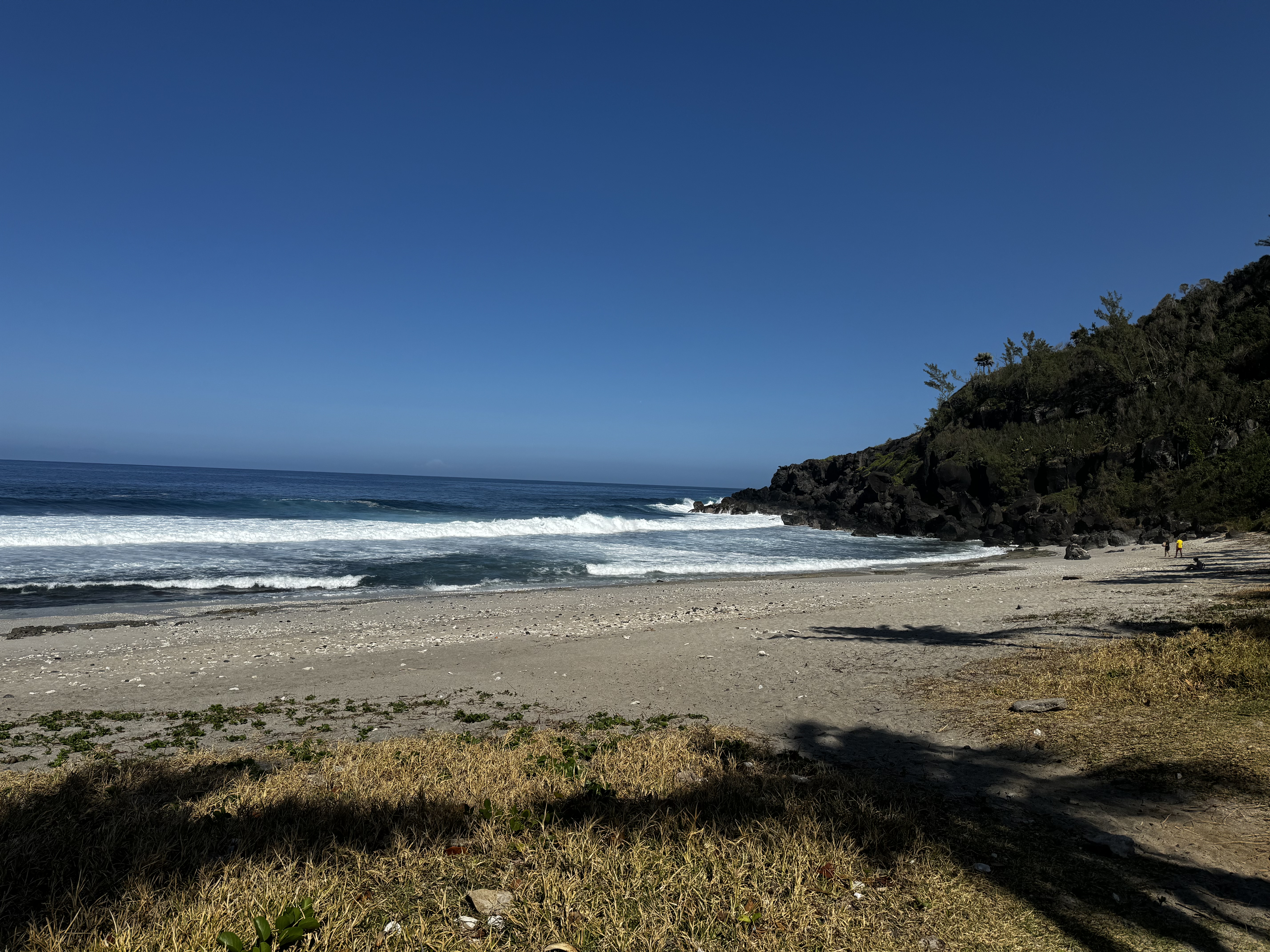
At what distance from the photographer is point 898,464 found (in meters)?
75.9

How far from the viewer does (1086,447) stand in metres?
56.5

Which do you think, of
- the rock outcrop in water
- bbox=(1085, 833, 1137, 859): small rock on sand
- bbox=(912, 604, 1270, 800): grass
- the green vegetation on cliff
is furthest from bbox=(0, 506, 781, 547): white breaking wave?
bbox=(1085, 833, 1137, 859): small rock on sand

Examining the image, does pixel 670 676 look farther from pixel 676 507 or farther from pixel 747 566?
pixel 676 507

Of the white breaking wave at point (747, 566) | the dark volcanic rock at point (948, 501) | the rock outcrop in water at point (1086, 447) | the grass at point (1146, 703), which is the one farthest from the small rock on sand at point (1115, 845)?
the dark volcanic rock at point (948, 501)

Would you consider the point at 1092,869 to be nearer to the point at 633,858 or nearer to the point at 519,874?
the point at 633,858

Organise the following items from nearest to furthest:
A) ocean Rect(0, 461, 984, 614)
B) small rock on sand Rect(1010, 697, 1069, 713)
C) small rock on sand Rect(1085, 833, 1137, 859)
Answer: small rock on sand Rect(1085, 833, 1137, 859) < small rock on sand Rect(1010, 697, 1069, 713) < ocean Rect(0, 461, 984, 614)

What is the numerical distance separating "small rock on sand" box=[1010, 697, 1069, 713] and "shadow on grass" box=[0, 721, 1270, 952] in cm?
159

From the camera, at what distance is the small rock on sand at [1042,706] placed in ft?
22.9

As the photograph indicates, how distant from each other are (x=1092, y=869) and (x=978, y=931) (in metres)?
1.15

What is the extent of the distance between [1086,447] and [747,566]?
4185 centimetres

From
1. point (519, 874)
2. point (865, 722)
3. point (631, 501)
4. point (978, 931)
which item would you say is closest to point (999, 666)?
point (865, 722)

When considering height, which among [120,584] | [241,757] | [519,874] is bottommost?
[120,584]

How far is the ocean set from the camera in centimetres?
2369

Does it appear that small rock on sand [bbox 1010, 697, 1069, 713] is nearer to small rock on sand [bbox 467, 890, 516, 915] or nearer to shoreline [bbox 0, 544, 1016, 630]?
small rock on sand [bbox 467, 890, 516, 915]
